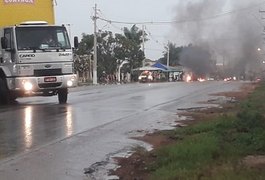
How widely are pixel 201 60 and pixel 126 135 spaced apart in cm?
6296

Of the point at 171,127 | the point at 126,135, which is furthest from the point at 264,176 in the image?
the point at 171,127

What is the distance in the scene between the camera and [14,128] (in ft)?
45.0

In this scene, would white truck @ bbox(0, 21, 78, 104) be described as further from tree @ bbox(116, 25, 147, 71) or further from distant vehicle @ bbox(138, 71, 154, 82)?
tree @ bbox(116, 25, 147, 71)

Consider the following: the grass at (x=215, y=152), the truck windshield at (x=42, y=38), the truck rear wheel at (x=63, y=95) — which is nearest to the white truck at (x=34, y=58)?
the truck windshield at (x=42, y=38)

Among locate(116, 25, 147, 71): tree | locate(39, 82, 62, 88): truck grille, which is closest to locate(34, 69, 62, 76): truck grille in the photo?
locate(39, 82, 62, 88): truck grille

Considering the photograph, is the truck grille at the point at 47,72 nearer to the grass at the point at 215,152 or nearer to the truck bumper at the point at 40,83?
the truck bumper at the point at 40,83

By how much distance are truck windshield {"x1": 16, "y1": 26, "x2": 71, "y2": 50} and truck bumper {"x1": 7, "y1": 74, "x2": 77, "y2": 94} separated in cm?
118

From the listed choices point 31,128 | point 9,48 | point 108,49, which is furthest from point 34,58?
point 108,49

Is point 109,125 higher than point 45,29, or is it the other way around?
point 45,29

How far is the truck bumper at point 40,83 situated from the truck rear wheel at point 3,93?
53 cm

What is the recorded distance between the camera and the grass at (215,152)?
23.7 ft

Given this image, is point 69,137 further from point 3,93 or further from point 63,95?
point 63,95

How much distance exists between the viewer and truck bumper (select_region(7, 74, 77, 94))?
20.8 metres

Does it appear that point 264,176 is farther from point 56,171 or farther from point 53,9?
point 53,9
